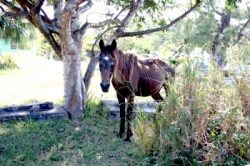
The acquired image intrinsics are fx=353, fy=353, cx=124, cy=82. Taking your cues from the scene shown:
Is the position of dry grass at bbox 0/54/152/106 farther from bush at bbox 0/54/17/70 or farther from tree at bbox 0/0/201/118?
bush at bbox 0/54/17/70

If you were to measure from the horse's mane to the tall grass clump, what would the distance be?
4.29 ft

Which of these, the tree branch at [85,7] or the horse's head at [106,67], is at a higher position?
the tree branch at [85,7]

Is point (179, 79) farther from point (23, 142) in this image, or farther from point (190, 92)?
point (23, 142)

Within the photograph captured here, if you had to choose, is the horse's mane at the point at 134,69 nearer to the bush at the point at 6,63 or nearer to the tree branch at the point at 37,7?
the tree branch at the point at 37,7

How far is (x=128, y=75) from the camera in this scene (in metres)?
5.71

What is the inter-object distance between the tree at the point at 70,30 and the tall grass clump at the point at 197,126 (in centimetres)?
294

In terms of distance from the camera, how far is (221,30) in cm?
2070

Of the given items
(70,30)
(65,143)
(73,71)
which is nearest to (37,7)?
(70,30)

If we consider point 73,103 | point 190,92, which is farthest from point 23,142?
point 190,92

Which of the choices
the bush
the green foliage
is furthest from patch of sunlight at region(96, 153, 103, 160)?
the bush

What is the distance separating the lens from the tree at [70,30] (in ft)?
21.6

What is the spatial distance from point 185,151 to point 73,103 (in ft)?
11.6

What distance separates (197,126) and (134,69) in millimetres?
2069

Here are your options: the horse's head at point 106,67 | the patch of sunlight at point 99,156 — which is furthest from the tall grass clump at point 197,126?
the horse's head at point 106,67
